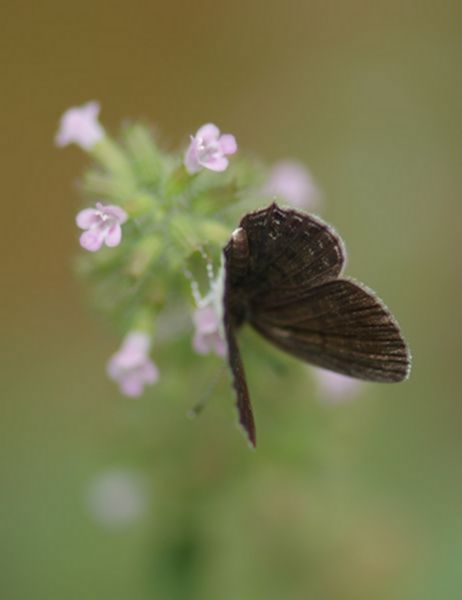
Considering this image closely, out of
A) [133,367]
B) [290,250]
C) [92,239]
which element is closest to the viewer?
[290,250]

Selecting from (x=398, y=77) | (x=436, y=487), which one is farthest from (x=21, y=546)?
(x=398, y=77)

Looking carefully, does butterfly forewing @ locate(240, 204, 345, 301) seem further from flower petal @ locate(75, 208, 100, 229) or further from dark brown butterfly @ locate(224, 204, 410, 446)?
flower petal @ locate(75, 208, 100, 229)

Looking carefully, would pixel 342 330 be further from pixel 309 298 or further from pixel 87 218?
pixel 87 218

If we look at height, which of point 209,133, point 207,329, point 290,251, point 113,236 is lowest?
point 207,329

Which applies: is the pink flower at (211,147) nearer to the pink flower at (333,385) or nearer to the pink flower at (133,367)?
the pink flower at (133,367)

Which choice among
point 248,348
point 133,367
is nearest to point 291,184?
point 248,348

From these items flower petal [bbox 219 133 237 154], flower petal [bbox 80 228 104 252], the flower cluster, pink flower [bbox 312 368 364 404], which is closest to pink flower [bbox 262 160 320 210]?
the flower cluster
